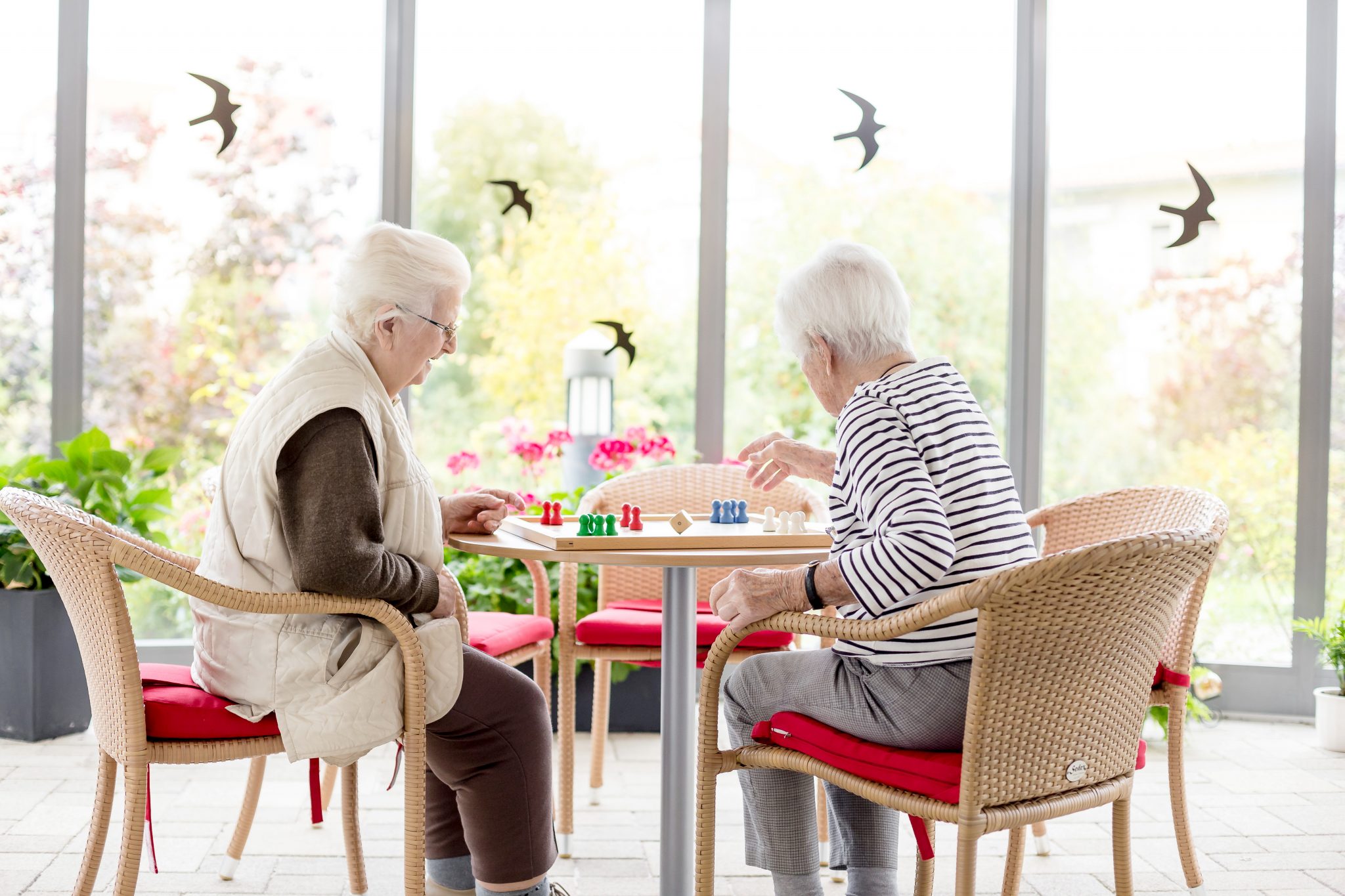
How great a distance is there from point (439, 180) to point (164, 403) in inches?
48.9

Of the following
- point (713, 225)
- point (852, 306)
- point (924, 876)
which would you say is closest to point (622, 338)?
point (713, 225)

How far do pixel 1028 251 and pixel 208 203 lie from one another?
293 cm

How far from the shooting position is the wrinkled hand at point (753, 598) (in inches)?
73.5

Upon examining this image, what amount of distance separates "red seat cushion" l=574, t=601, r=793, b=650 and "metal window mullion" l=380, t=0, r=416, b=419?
69.9 inches

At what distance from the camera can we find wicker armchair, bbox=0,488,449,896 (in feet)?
5.77

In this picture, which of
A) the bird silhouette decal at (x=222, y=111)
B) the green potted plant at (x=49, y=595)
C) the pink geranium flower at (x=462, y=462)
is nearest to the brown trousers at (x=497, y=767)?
the pink geranium flower at (x=462, y=462)

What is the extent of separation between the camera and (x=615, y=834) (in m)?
2.85

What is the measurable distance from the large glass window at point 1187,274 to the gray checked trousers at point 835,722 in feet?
8.45

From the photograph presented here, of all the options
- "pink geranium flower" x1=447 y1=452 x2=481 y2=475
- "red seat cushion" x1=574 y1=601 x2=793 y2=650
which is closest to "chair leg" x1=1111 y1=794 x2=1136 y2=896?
"red seat cushion" x1=574 y1=601 x2=793 y2=650

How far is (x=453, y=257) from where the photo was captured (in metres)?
2.09

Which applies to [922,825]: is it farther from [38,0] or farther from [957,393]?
[38,0]

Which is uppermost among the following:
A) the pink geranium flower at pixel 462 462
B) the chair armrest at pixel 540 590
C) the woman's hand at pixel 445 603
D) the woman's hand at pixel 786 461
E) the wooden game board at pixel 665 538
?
the woman's hand at pixel 786 461

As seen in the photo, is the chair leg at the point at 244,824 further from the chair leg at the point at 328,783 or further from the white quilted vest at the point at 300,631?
the white quilted vest at the point at 300,631

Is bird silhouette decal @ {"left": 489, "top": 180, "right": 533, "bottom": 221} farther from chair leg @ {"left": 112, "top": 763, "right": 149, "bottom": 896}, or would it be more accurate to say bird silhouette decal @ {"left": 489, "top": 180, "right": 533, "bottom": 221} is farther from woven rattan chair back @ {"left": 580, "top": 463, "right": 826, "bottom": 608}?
chair leg @ {"left": 112, "top": 763, "right": 149, "bottom": 896}
